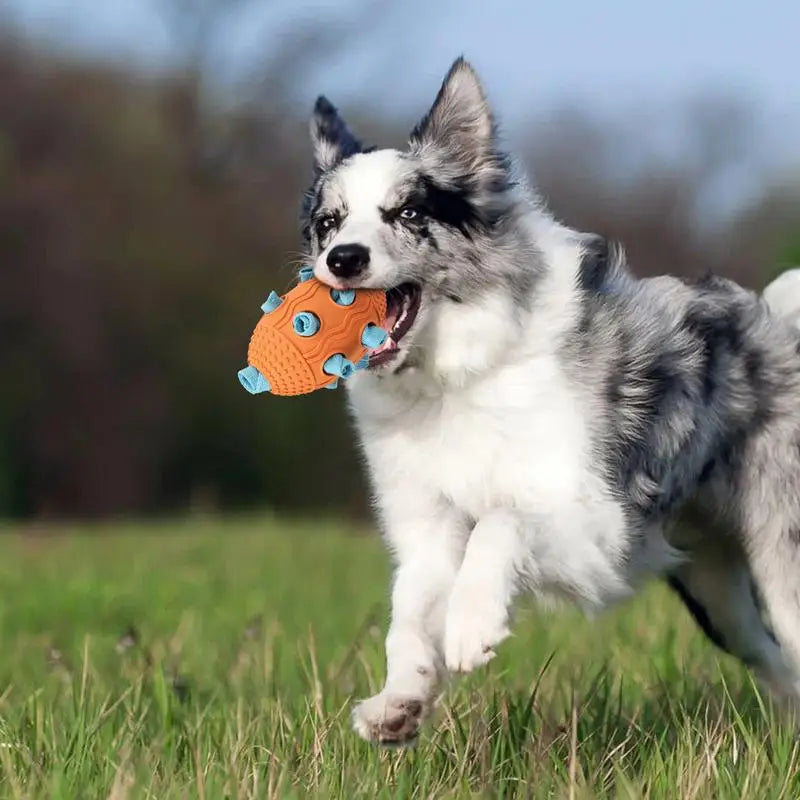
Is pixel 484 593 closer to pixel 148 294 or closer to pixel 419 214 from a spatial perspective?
pixel 419 214

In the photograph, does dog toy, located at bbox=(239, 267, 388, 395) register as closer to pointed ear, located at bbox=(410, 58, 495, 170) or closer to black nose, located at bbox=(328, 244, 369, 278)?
black nose, located at bbox=(328, 244, 369, 278)

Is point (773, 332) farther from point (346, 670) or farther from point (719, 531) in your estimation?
point (346, 670)

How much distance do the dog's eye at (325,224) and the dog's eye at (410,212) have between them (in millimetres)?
226

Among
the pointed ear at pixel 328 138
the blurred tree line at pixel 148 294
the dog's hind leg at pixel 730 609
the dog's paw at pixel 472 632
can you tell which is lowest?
the blurred tree line at pixel 148 294

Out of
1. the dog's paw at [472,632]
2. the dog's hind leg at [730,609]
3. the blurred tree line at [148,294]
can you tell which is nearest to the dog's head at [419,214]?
the dog's paw at [472,632]

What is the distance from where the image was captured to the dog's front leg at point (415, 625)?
383 cm

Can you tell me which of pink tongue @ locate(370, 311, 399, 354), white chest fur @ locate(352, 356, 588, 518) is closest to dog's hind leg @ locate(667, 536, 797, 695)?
white chest fur @ locate(352, 356, 588, 518)

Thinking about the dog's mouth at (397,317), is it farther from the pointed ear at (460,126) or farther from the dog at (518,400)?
the pointed ear at (460,126)

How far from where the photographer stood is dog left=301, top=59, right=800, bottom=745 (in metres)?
4.11

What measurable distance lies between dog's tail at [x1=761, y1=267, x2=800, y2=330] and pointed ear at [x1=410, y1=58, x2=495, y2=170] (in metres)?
1.26

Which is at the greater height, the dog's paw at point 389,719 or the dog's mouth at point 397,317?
Answer: the dog's mouth at point 397,317

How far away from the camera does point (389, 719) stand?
12.5 ft

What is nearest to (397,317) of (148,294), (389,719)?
(389,719)

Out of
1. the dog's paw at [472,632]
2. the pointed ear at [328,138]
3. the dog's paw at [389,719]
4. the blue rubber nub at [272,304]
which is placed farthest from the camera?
the pointed ear at [328,138]
